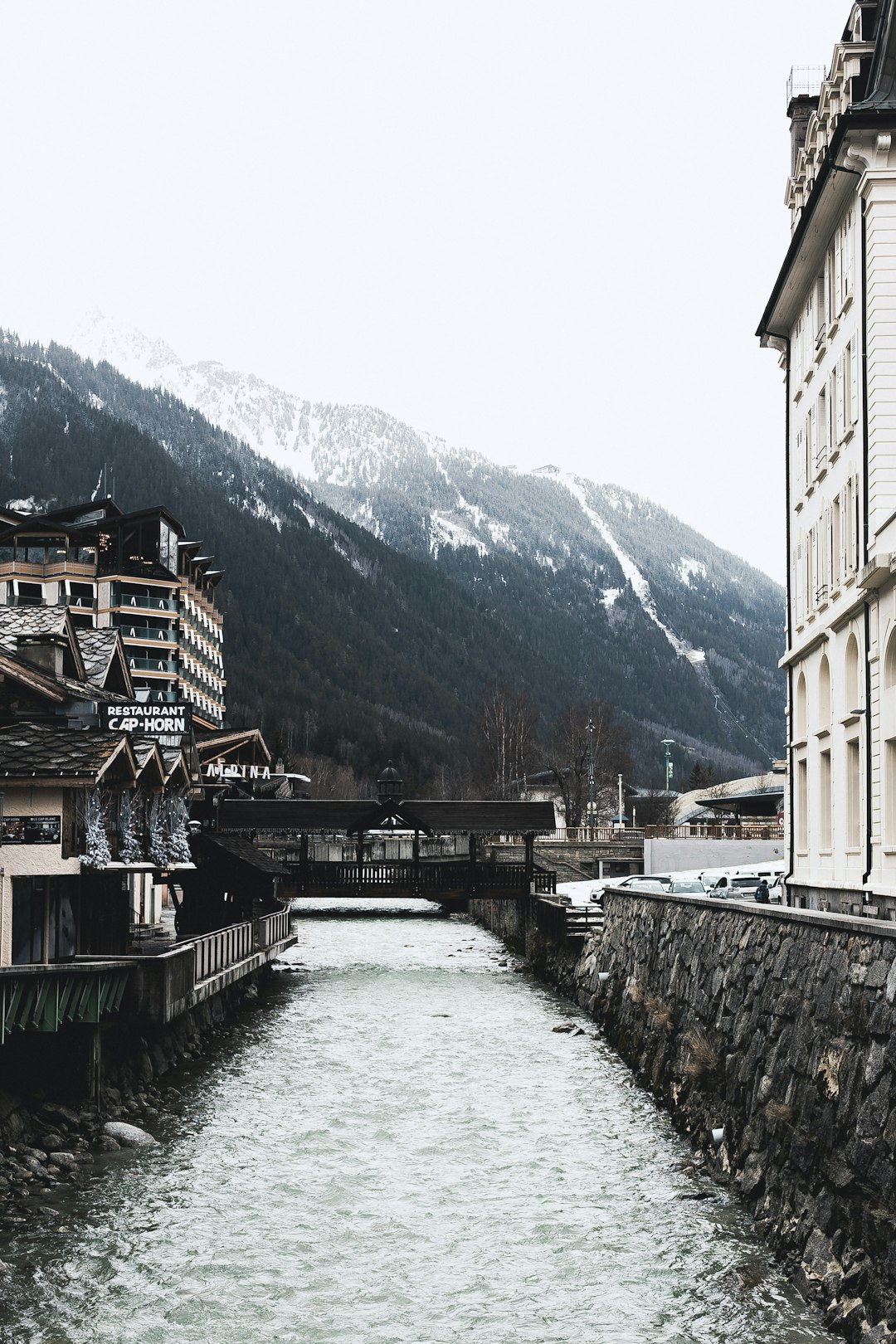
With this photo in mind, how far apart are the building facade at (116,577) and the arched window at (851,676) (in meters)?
71.2

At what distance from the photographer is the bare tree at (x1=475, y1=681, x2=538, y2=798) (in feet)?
495

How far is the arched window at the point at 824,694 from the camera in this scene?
33812 millimetres

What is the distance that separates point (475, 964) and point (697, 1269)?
37.8m

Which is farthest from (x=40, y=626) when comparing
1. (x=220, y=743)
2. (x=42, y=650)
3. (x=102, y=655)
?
(x=220, y=743)

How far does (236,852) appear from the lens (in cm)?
5003

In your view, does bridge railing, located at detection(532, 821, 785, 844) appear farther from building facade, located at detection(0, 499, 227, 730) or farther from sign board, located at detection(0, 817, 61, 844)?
sign board, located at detection(0, 817, 61, 844)

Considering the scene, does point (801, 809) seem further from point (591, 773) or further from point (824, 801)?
point (591, 773)

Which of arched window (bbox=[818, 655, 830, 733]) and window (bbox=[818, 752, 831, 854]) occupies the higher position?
arched window (bbox=[818, 655, 830, 733])

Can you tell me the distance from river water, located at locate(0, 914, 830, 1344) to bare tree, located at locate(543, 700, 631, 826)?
340 ft

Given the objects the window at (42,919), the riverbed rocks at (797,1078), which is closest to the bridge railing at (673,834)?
the window at (42,919)

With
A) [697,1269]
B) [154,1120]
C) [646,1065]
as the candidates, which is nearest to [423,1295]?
[697,1269]

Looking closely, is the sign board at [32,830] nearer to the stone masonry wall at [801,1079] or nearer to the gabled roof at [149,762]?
the gabled roof at [149,762]

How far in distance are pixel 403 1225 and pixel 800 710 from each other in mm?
21868

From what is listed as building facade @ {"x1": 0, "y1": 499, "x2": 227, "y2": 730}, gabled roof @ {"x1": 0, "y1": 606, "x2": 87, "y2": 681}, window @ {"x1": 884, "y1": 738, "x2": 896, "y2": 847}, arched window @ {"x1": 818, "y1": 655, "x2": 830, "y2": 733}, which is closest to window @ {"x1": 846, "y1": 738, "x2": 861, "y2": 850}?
arched window @ {"x1": 818, "y1": 655, "x2": 830, "y2": 733}
